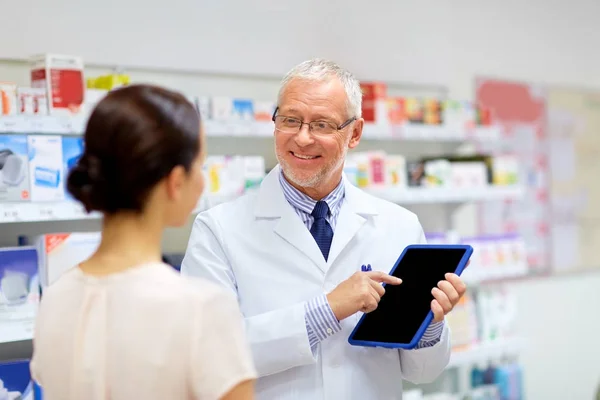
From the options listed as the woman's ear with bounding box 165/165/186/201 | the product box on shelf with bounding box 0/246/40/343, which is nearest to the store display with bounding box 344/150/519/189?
the product box on shelf with bounding box 0/246/40/343

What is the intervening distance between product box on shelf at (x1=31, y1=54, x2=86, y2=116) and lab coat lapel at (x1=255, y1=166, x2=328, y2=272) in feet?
4.00

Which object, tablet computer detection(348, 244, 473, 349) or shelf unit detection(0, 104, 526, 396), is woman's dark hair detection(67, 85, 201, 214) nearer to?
tablet computer detection(348, 244, 473, 349)

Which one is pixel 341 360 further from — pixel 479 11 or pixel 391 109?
pixel 479 11

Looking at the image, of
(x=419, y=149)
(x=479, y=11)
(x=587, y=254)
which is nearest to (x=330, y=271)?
(x=419, y=149)

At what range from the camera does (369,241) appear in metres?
2.60

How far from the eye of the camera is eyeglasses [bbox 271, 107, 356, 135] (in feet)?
8.20

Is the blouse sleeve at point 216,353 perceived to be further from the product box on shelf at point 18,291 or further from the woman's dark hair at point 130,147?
the product box on shelf at point 18,291

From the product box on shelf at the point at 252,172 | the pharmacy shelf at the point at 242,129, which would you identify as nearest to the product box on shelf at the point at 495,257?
the pharmacy shelf at the point at 242,129

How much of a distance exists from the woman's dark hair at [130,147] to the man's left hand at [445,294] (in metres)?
1.07

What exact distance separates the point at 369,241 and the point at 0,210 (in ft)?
4.84

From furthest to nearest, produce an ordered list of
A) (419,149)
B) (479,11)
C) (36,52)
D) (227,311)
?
(479,11) < (419,149) < (36,52) < (227,311)

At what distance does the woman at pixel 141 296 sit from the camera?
1370 mm

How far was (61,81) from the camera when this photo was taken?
3.42 m

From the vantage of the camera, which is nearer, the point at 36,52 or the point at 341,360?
the point at 341,360
